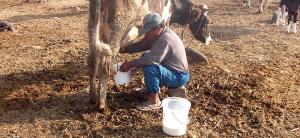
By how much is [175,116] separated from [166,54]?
113cm

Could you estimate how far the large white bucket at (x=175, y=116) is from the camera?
18.6 ft

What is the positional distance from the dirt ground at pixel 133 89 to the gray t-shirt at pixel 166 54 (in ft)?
2.56

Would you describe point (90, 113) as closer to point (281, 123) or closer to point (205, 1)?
point (281, 123)

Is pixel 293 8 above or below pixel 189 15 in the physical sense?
below

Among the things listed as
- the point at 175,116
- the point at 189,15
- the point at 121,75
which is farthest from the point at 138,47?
the point at 189,15

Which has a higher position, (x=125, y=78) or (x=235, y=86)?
(x=125, y=78)

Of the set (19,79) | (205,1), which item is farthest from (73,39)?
(205,1)

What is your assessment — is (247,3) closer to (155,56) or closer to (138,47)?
(138,47)

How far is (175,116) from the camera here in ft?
18.4

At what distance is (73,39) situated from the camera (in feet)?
32.6

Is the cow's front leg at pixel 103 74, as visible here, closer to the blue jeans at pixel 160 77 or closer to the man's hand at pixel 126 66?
the man's hand at pixel 126 66

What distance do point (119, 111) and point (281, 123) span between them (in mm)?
2536

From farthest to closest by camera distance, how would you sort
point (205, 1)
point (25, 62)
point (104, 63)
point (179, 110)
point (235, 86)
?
point (205, 1)
point (25, 62)
point (235, 86)
point (104, 63)
point (179, 110)

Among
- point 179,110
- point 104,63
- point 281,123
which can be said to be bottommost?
point 281,123
